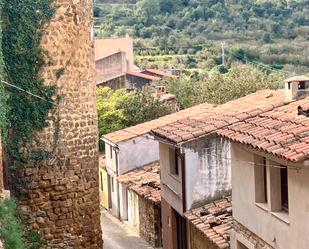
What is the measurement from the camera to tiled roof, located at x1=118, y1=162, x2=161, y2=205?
81.7 feet

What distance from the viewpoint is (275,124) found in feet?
40.3

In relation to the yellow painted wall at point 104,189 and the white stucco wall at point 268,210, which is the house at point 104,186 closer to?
the yellow painted wall at point 104,189

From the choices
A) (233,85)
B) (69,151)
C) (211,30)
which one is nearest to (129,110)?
(233,85)

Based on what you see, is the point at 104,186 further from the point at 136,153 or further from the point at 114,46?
the point at 114,46

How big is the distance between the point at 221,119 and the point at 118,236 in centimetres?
1210

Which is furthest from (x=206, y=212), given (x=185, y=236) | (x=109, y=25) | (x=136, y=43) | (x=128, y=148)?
(x=109, y=25)

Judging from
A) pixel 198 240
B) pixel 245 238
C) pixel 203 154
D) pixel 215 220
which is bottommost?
pixel 198 240

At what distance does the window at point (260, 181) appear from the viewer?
1262 centimetres

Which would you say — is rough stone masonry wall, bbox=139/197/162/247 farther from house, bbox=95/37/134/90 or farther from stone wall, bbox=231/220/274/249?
house, bbox=95/37/134/90

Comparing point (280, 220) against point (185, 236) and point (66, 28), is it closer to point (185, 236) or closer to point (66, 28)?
point (66, 28)

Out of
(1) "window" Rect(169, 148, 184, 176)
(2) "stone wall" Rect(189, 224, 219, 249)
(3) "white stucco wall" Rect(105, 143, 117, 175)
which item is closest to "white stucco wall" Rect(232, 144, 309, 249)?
(2) "stone wall" Rect(189, 224, 219, 249)

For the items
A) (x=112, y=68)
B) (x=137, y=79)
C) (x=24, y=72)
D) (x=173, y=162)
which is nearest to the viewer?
(x=24, y=72)

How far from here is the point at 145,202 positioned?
1051 inches

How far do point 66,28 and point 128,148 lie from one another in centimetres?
1696
